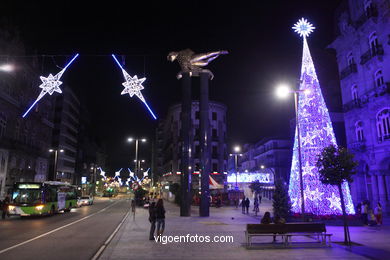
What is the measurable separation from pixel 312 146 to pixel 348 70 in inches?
607

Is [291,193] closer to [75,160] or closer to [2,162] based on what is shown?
[2,162]

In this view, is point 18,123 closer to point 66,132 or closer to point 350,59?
point 66,132

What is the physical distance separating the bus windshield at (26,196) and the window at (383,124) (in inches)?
1180

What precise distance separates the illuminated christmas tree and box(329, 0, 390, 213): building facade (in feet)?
27.1

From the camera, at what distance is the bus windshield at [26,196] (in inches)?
964

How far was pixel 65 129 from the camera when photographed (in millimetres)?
76438

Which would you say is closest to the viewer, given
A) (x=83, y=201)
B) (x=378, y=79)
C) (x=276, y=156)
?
(x=378, y=79)

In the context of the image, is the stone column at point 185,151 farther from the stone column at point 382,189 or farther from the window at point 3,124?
the window at point 3,124

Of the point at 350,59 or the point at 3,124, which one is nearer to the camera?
the point at 350,59

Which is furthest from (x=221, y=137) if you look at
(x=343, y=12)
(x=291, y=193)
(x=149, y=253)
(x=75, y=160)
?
(x=149, y=253)

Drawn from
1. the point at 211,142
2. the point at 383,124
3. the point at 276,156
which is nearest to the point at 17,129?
the point at 211,142

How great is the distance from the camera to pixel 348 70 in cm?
3234

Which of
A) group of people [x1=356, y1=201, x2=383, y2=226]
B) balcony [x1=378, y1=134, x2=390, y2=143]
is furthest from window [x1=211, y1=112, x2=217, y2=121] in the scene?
group of people [x1=356, y1=201, x2=383, y2=226]

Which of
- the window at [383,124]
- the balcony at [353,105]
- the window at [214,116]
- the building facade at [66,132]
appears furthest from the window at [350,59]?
the building facade at [66,132]
